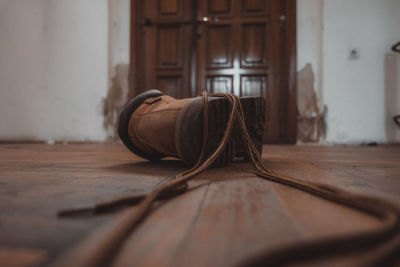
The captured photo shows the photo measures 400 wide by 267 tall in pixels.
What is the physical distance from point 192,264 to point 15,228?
0.82 ft

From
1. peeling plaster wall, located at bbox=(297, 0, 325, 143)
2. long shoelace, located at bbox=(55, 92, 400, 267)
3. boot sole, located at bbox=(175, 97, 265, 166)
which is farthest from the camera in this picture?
peeling plaster wall, located at bbox=(297, 0, 325, 143)

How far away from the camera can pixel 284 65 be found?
9.62 ft

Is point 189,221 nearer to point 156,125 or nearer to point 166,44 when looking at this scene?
point 156,125

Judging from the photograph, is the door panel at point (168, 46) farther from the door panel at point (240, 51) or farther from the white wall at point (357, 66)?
the white wall at point (357, 66)

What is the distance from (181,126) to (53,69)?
2.89 meters

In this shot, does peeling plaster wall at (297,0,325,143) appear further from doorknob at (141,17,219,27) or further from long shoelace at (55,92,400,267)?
long shoelace at (55,92,400,267)

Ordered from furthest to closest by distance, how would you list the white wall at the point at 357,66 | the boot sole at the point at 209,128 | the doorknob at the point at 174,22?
1. the doorknob at the point at 174,22
2. the white wall at the point at 357,66
3. the boot sole at the point at 209,128

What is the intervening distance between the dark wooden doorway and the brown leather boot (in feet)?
6.13

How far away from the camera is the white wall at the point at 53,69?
3.11 m

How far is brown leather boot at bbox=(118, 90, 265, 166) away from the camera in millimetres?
872

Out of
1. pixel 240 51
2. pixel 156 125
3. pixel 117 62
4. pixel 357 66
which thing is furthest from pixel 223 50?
pixel 156 125

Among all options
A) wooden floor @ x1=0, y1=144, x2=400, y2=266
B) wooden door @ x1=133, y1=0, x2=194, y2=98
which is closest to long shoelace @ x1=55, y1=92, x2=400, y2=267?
wooden floor @ x1=0, y1=144, x2=400, y2=266

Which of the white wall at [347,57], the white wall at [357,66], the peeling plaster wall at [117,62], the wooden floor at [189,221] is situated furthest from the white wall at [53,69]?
the wooden floor at [189,221]

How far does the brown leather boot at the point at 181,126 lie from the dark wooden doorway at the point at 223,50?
73.6 inches
